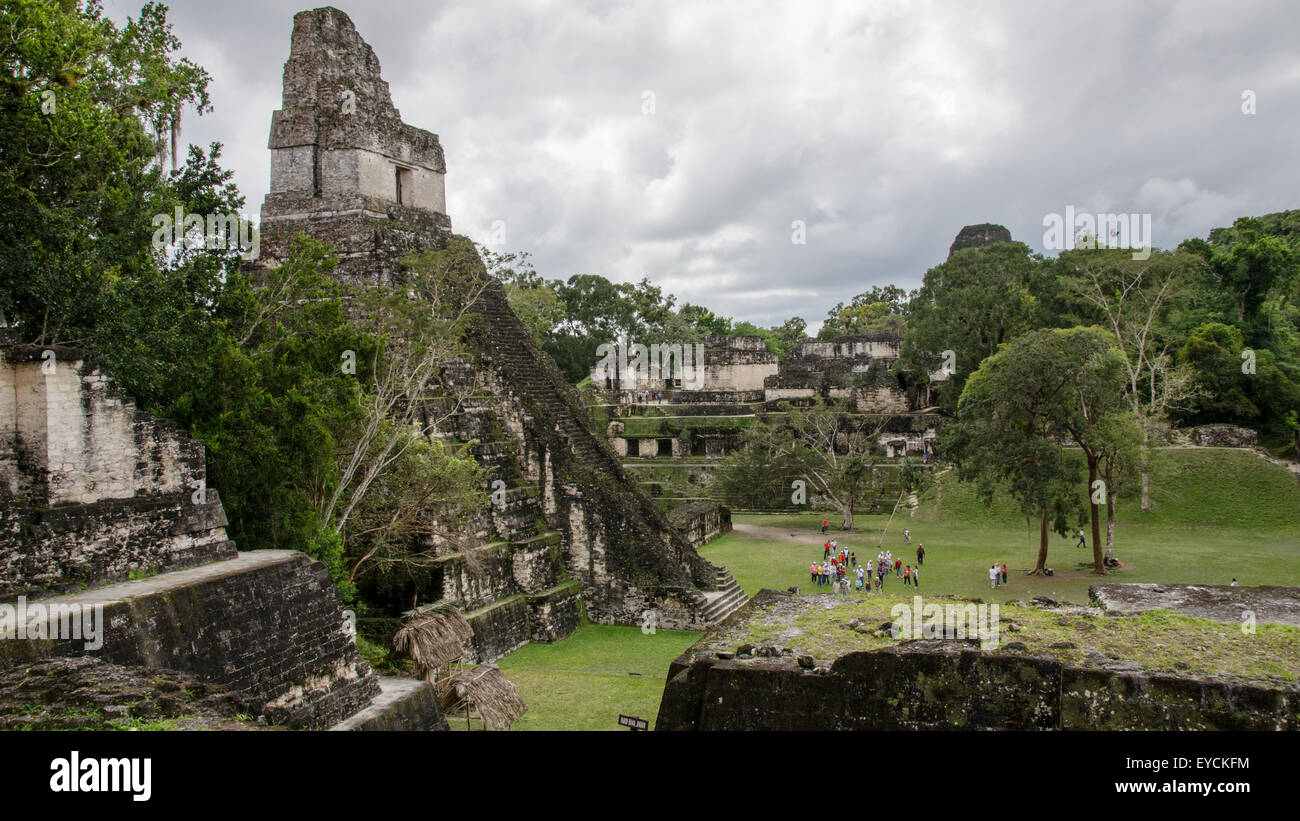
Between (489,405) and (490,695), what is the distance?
7196 millimetres

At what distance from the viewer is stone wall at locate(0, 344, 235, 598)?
6.99 m

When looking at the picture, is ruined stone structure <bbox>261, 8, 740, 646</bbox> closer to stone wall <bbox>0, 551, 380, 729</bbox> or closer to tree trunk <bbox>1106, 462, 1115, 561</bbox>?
stone wall <bbox>0, 551, 380, 729</bbox>

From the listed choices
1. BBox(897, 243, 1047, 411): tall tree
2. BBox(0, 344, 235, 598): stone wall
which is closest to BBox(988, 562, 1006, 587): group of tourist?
BBox(0, 344, 235, 598): stone wall

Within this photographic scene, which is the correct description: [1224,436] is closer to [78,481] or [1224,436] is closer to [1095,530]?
[1095,530]

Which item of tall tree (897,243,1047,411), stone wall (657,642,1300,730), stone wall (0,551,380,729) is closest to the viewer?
stone wall (657,642,1300,730)

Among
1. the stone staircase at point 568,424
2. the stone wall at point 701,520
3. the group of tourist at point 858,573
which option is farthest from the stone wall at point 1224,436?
the stone staircase at point 568,424

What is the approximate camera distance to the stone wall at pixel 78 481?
699cm

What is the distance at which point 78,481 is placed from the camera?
7352 mm

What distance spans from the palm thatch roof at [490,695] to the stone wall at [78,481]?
3493 millimetres

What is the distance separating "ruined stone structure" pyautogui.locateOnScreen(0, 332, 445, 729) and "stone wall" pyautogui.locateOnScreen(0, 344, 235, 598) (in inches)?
0.4

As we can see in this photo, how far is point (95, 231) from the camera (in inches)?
380

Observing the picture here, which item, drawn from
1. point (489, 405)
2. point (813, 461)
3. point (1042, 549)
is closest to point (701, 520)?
point (813, 461)
